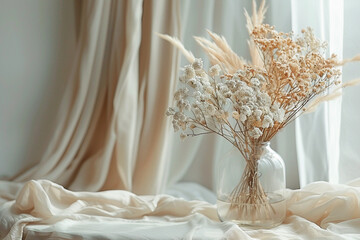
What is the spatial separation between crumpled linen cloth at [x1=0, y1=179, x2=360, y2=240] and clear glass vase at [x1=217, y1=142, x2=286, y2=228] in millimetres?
43

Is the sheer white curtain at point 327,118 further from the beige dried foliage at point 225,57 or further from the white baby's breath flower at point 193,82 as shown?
the white baby's breath flower at point 193,82

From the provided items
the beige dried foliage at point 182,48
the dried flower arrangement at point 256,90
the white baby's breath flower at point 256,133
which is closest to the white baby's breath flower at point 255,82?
the dried flower arrangement at point 256,90

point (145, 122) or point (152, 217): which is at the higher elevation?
point (145, 122)

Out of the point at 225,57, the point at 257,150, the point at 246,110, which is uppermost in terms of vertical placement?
the point at 225,57

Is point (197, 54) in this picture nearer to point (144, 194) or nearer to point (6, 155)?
point (144, 194)

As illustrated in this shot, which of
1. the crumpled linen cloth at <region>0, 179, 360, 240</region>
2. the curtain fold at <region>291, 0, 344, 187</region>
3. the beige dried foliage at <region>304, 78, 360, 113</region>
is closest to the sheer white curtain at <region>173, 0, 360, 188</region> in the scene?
the curtain fold at <region>291, 0, 344, 187</region>

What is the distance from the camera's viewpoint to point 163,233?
1652 mm

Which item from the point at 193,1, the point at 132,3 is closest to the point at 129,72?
the point at 132,3

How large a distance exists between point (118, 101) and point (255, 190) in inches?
30.4

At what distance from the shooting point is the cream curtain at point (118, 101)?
227 cm

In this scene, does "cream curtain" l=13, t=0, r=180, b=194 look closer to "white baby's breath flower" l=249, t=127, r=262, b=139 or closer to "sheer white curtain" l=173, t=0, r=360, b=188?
"sheer white curtain" l=173, t=0, r=360, b=188

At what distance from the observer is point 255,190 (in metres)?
1.67

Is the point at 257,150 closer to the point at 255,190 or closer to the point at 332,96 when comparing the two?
the point at 255,190

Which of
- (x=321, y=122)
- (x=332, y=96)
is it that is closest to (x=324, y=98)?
(x=332, y=96)
